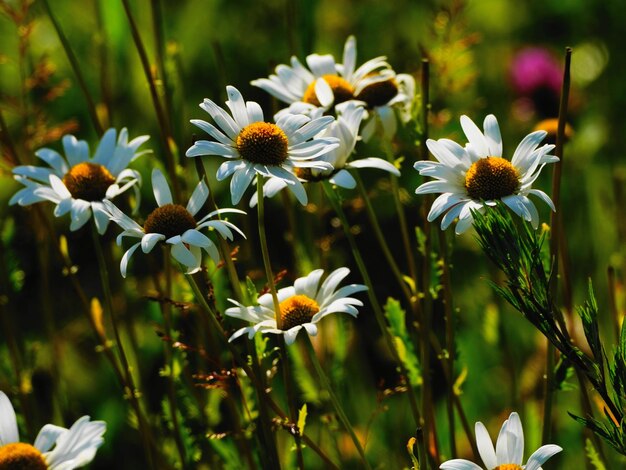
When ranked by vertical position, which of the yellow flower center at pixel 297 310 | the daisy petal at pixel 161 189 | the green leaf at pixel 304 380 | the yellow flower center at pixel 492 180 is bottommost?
the green leaf at pixel 304 380

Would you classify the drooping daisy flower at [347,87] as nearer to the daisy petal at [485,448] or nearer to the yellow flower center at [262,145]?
the yellow flower center at [262,145]

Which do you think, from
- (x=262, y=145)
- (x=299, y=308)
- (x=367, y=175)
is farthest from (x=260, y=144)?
(x=367, y=175)

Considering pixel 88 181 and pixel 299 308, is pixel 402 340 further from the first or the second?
pixel 88 181

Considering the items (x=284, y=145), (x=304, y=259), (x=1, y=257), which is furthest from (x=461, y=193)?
(x=1, y=257)

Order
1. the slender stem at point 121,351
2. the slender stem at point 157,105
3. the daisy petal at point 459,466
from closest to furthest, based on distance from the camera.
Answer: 1. the daisy petal at point 459,466
2. the slender stem at point 121,351
3. the slender stem at point 157,105

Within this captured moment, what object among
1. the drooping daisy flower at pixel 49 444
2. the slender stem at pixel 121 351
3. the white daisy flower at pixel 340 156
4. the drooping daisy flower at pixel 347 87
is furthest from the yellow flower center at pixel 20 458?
the drooping daisy flower at pixel 347 87

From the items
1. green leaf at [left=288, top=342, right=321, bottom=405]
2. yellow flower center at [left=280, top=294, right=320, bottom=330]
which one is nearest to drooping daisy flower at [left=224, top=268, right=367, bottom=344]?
yellow flower center at [left=280, top=294, right=320, bottom=330]
